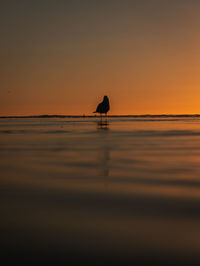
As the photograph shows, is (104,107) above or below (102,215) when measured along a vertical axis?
above

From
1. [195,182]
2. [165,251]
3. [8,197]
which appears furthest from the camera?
[195,182]

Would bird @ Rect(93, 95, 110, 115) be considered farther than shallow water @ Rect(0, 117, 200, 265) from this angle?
Yes

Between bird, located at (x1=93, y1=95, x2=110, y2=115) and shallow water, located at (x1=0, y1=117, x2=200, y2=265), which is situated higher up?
bird, located at (x1=93, y1=95, x2=110, y2=115)

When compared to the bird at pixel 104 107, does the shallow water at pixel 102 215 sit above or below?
below

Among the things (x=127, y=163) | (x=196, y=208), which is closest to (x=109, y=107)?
(x=127, y=163)

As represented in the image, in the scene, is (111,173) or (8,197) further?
(111,173)

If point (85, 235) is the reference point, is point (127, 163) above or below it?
above

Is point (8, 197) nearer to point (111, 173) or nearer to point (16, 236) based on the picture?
point (16, 236)

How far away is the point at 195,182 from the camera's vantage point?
8.63m

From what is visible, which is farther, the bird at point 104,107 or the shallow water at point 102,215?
the bird at point 104,107

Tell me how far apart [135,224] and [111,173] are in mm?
5049

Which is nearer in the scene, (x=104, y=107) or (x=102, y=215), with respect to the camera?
(x=102, y=215)

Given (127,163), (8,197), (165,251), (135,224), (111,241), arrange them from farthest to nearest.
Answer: (127,163) → (8,197) → (135,224) → (111,241) → (165,251)

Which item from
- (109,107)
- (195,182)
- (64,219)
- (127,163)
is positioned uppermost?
(109,107)
